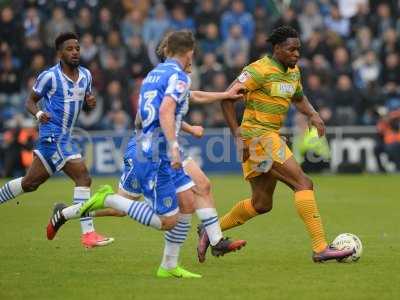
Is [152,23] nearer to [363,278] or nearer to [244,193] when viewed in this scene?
[244,193]

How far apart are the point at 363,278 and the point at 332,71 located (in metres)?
16.1

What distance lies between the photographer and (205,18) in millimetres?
25719

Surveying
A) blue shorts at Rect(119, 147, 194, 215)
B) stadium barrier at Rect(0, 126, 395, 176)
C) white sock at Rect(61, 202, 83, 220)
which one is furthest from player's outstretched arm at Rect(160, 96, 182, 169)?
stadium barrier at Rect(0, 126, 395, 176)

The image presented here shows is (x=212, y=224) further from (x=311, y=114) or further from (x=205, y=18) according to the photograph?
(x=205, y=18)

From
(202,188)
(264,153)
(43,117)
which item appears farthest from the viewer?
(43,117)

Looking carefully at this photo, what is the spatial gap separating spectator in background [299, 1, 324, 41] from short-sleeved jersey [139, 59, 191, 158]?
55.7 feet

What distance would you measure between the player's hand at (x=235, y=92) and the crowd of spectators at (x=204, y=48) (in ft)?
44.1

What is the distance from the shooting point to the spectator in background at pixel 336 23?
85.3 ft

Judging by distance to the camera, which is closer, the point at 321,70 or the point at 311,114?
the point at 311,114

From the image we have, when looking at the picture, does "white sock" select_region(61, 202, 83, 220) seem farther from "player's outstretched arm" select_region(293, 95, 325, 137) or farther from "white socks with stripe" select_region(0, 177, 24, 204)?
"player's outstretched arm" select_region(293, 95, 325, 137)

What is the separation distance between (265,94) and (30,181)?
3.07 meters

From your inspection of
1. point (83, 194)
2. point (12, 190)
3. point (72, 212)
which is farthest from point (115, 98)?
point (72, 212)

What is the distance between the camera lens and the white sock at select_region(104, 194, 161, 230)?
29.5ft

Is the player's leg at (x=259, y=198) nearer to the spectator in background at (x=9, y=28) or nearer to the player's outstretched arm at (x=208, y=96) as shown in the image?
the player's outstretched arm at (x=208, y=96)
